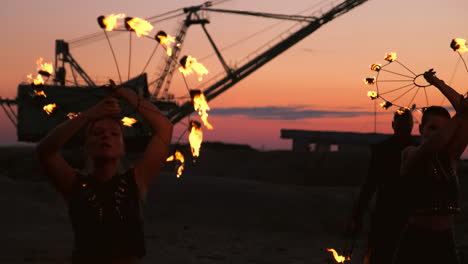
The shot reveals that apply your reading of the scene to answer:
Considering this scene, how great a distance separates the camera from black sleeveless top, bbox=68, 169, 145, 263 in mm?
3647

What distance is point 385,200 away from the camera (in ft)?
20.4

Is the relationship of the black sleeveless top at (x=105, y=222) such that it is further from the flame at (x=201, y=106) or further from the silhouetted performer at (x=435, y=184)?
the silhouetted performer at (x=435, y=184)

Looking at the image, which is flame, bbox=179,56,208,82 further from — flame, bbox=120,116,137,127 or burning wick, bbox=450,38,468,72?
burning wick, bbox=450,38,468,72

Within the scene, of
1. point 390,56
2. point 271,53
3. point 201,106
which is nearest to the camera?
point 201,106

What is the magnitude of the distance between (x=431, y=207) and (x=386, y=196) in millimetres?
1713

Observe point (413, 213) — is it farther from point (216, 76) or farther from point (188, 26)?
point (188, 26)

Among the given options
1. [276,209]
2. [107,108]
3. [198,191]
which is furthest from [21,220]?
[107,108]

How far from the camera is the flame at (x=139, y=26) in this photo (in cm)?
373

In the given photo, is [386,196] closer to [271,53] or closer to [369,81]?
[369,81]

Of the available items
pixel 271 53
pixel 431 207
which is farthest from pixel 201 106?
pixel 271 53

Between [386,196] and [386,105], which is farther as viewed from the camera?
[386,196]

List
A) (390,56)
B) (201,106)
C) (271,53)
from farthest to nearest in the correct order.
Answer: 1. (271,53)
2. (390,56)
3. (201,106)

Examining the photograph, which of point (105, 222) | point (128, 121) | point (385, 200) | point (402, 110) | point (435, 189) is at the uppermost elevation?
point (402, 110)

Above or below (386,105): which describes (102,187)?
below
